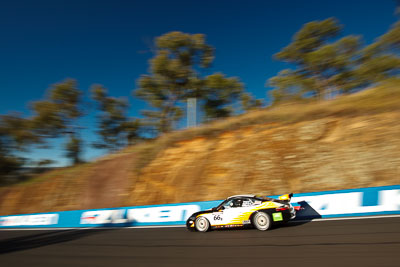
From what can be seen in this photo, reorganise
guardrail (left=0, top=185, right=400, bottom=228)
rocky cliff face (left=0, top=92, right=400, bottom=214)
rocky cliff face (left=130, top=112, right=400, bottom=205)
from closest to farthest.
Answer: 1. guardrail (left=0, top=185, right=400, bottom=228)
2. rocky cliff face (left=130, top=112, right=400, bottom=205)
3. rocky cliff face (left=0, top=92, right=400, bottom=214)

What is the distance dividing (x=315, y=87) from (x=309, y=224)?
21.5m

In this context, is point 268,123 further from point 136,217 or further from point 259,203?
point 136,217

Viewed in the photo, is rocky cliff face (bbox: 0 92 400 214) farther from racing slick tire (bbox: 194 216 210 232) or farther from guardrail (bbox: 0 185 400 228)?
racing slick tire (bbox: 194 216 210 232)

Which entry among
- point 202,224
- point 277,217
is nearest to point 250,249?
point 277,217

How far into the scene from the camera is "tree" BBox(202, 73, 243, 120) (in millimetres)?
Result: 30828

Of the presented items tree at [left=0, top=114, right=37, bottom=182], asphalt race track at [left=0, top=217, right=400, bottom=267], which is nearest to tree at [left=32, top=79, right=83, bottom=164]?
tree at [left=0, top=114, right=37, bottom=182]

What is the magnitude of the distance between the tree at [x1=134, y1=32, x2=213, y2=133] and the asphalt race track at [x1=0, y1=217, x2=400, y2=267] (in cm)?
2233

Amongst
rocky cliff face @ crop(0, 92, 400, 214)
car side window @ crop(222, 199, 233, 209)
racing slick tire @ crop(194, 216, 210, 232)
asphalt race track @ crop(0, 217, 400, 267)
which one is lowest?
asphalt race track @ crop(0, 217, 400, 267)

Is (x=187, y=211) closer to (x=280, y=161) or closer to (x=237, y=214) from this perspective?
(x=237, y=214)

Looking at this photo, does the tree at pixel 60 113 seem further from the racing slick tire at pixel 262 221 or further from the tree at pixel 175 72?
the racing slick tire at pixel 262 221

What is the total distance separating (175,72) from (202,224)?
78.3ft

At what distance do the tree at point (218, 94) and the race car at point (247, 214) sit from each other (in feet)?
74.1

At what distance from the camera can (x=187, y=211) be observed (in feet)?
36.6

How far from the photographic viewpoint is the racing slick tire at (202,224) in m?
8.91
